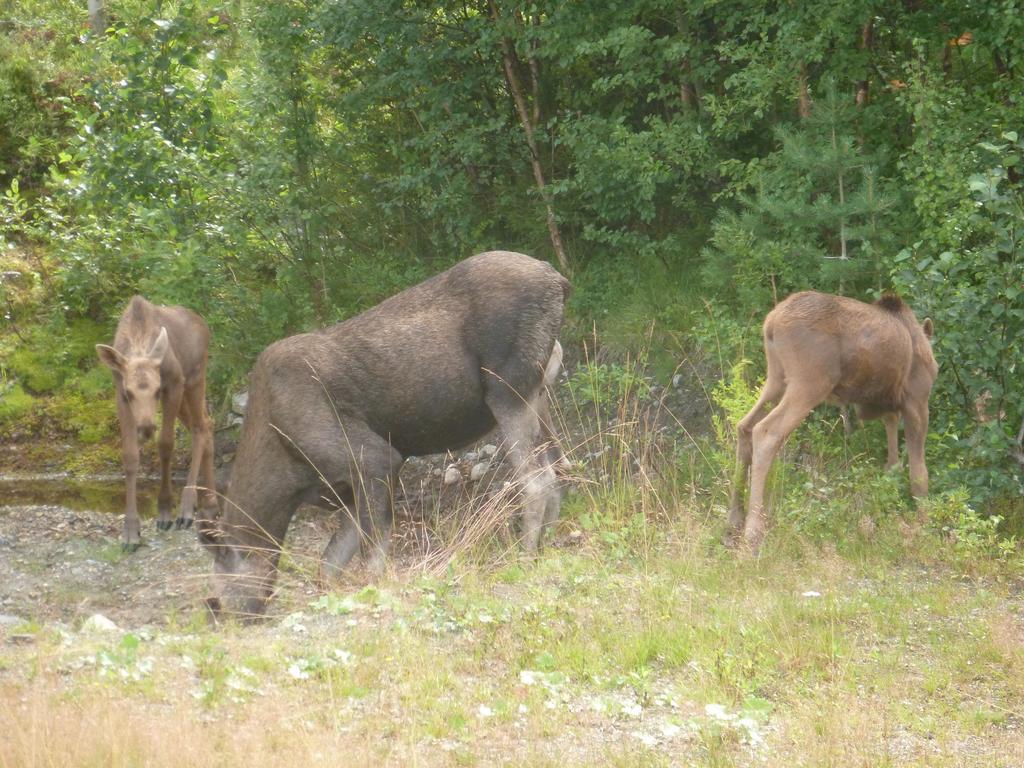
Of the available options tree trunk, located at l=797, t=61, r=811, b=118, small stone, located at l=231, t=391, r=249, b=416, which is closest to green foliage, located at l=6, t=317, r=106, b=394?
small stone, located at l=231, t=391, r=249, b=416

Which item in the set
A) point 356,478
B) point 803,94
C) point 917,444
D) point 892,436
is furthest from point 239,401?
point 917,444

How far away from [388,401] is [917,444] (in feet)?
11.8

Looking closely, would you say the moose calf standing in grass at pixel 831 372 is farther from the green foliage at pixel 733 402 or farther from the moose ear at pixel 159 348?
the moose ear at pixel 159 348

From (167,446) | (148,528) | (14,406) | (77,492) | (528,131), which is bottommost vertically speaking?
(77,492)

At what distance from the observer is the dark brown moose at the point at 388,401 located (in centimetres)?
905

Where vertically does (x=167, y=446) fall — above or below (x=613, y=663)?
below

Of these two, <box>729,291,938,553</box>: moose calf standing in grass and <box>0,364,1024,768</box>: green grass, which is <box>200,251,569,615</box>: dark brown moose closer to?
<box>0,364,1024,768</box>: green grass

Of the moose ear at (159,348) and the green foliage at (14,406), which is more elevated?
the moose ear at (159,348)

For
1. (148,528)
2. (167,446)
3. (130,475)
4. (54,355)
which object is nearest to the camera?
(130,475)

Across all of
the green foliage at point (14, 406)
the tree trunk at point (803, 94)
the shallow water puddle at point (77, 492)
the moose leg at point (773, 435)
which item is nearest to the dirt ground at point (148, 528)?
Result: the shallow water puddle at point (77, 492)

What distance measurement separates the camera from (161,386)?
11.5 meters

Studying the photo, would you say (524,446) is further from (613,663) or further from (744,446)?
(613,663)

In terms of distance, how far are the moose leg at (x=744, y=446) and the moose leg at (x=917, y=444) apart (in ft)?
2.83

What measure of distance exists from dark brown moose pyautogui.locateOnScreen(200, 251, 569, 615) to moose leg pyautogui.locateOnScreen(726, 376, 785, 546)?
1321 mm
